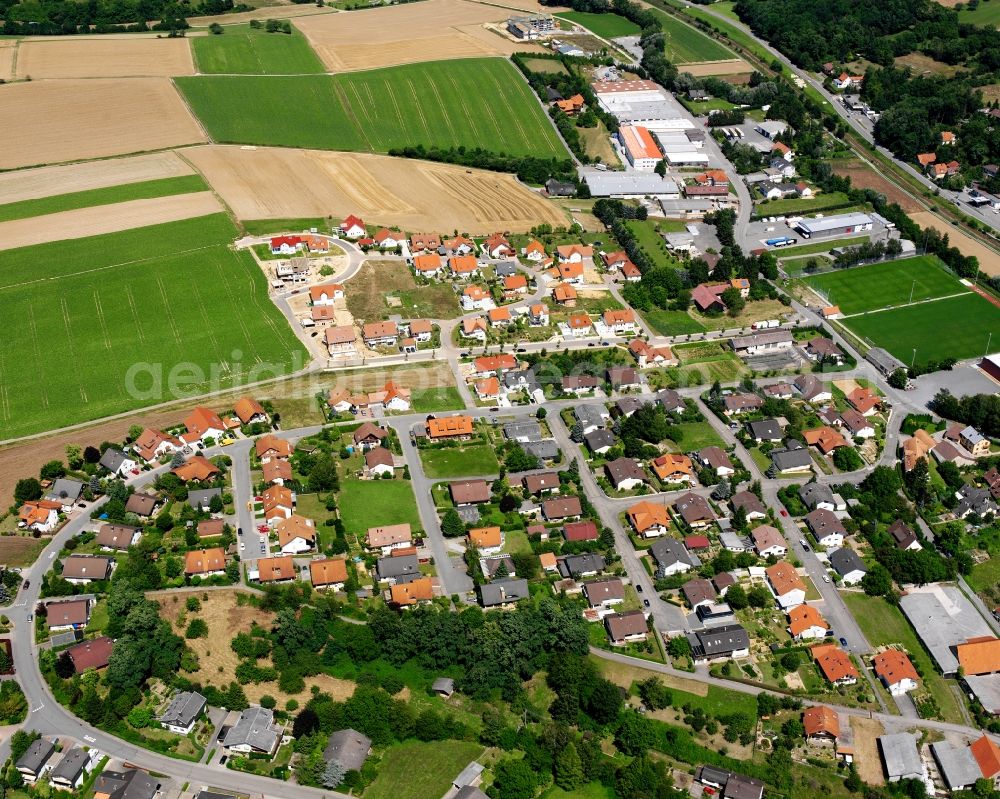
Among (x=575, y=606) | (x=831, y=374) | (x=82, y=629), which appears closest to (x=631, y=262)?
(x=831, y=374)

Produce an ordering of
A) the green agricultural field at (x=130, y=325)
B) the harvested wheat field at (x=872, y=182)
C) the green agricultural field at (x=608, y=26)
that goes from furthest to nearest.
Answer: the green agricultural field at (x=608, y=26) < the harvested wheat field at (x=872, y=182) < the green agricultural field at (x=130, y=325)

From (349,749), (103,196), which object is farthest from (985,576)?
(103,196)

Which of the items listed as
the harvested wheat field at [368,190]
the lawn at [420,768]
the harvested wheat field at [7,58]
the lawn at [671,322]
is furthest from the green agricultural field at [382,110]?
the lawn at [420,768]

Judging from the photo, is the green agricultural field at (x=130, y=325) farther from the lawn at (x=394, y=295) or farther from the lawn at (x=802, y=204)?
the lawn at (x=802, y=204)

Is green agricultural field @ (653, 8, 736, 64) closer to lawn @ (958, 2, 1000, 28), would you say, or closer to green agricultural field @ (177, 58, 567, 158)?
green agricultural field @ (177, 58, 567, 158)

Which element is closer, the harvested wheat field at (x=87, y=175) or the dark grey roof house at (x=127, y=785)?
the dark grey roof house at (x=127, y=785)

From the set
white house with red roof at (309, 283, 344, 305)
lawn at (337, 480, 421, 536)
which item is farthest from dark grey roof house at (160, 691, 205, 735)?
white house with red roof at (309, 283, 344, 305)

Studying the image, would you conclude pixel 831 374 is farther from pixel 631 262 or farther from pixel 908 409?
pixel 631 262
